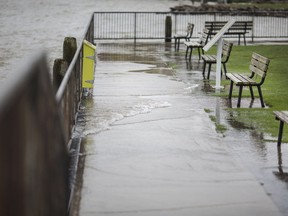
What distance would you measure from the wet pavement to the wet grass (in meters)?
0.30

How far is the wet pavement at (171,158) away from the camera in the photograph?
670 centimetres

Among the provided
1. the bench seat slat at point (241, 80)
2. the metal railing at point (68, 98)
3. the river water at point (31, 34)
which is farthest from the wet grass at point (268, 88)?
the river water at point (31, 34)

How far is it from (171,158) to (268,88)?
6.96 m

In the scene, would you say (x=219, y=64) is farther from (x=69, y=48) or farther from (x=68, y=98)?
(x=68, y=98)

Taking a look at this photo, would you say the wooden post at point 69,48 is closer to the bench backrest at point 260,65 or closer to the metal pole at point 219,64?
the metal pole at point 219,64

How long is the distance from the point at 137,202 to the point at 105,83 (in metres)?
8.86

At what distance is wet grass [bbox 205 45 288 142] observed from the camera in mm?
11062

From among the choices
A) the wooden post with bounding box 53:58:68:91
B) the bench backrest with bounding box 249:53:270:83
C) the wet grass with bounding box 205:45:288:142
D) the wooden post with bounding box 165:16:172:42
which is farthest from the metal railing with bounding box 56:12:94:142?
the wooden post with bounding box 165:16:172:42

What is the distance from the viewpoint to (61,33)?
32312 mm

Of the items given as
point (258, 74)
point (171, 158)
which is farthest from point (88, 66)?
point (171, 158)

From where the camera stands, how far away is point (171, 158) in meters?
8.53

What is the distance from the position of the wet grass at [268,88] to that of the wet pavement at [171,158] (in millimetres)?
301

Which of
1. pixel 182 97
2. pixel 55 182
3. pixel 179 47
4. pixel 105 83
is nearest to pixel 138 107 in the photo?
pixel 182 97

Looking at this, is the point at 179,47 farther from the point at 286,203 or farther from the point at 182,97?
the point at 286,203
